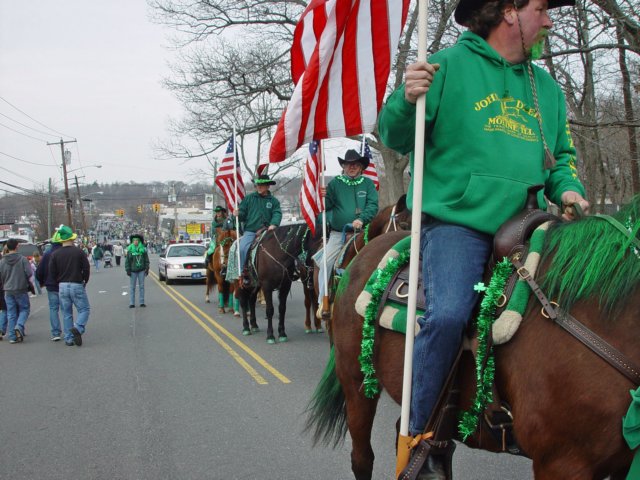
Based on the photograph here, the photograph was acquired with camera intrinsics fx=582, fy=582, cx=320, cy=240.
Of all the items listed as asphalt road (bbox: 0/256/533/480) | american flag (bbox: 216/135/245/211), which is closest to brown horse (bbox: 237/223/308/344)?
asphalt road (bbox: 0/256/533/480)

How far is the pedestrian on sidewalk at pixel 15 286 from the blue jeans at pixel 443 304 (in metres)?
10.9

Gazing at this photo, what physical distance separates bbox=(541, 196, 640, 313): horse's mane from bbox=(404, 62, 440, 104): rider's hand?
824 mm

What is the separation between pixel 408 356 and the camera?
248cm

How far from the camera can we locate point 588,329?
6.85ft

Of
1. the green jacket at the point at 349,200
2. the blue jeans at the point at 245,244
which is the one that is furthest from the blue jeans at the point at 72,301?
the green jacket at the point at 349,200

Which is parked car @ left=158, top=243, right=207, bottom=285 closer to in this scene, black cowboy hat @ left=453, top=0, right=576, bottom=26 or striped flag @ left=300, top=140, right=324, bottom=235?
striped flag @ left=300, top=140, right=324, bottom=235

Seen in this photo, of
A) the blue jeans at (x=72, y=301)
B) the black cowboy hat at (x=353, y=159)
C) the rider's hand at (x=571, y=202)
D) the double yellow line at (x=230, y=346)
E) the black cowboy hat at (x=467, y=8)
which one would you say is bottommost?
the double yellow line at (x=230, y=346)

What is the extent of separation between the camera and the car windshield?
26906 mm

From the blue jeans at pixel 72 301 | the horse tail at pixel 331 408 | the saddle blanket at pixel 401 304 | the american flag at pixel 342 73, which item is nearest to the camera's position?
the saddle blanket at pixel 401 304

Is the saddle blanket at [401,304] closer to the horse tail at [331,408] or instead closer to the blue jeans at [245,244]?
the horse tail at [331,408]

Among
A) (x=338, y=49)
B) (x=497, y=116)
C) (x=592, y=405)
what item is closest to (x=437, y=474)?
(x=592, y=405)

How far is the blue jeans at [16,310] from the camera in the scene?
37.8 feet

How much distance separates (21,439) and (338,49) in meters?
4.52

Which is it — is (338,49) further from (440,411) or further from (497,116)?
(440,411)
